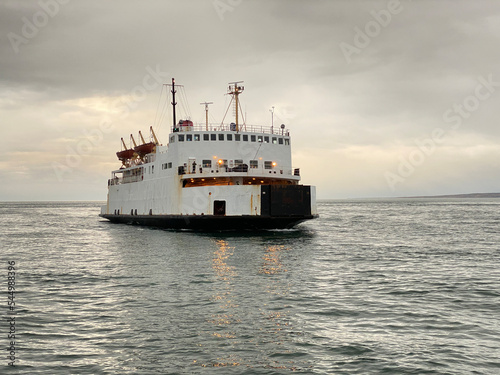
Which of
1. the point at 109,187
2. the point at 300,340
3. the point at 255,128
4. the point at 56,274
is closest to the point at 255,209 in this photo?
the point at 255,128

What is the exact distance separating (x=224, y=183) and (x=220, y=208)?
3.58 metres

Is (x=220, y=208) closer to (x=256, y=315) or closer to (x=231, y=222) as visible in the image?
(x=231, y=222)

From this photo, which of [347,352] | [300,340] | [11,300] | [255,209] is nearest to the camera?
[347,352]

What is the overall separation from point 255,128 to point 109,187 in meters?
32.5

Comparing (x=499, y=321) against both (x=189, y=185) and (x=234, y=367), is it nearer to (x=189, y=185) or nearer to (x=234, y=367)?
(x=234, y=367)

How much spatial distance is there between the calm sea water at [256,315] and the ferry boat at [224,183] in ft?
35.6

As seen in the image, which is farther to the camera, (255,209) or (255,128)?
(255,128)

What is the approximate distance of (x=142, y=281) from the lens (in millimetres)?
16844

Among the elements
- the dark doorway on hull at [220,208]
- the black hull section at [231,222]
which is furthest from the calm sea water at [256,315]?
the dark doorway on hull at [220,208]

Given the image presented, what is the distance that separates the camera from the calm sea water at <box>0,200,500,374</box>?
8398 millimetres

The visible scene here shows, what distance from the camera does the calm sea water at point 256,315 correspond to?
27.6 feet

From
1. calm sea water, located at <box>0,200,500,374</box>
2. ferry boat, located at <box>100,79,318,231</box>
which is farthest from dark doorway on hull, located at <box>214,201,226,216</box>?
calm sea water, located at <box>0,200,500,374</box>

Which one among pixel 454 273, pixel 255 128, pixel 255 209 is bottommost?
pixel 454 273

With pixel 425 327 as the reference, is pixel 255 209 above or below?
above
